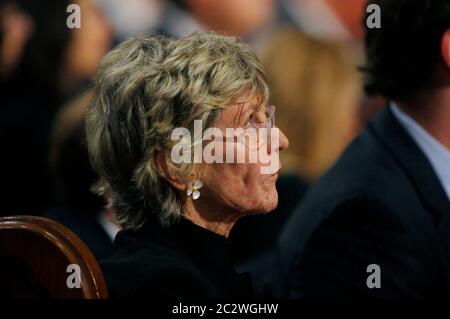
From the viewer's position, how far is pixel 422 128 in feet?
8.42

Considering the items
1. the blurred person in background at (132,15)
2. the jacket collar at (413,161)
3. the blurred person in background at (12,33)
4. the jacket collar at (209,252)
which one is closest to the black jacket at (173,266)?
the jacket collar at (209,252)

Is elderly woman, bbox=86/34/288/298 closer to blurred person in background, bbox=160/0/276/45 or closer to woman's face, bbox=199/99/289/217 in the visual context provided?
woman's face, bbox=199/99/289/217

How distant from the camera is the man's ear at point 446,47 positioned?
2562 mm

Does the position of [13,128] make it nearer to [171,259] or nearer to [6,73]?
[6,73]

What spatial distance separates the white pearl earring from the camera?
74.5 inches

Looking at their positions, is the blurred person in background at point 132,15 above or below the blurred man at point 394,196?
above

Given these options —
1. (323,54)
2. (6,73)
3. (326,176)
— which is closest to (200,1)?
(323,54)

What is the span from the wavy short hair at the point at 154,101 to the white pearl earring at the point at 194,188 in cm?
3

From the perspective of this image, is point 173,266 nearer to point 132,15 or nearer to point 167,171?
point 167,171

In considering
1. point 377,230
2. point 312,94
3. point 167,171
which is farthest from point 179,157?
point 312,94

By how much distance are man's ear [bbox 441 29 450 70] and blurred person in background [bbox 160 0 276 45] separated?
4.11 ft

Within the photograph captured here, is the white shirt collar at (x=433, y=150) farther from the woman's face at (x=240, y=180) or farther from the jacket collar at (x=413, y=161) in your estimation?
the woman's face at (x=240, y=180)

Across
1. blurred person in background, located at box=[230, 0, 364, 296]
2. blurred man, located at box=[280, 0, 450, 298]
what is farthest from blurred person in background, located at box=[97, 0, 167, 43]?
blurred man, located at box=[280, 0, 450, 298]
